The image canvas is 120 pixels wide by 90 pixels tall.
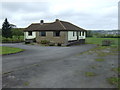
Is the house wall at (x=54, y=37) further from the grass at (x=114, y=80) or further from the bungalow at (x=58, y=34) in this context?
the grass at (x=114, y=80)

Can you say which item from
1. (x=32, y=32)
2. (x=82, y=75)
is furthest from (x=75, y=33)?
(x=82, y=75)

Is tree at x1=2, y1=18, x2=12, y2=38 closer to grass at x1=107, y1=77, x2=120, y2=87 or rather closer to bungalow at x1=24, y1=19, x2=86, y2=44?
bungalow at x1=24, y1=19, x2=86, y2=44

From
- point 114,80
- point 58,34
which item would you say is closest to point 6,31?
point 58,34

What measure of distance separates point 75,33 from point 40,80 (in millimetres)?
24081

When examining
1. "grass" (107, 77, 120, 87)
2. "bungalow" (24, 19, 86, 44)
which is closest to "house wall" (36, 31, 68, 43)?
"bungalow" (24, 19, 86, 44)

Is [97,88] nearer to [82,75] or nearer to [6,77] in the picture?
[82,75]

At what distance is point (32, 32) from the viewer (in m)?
32.4

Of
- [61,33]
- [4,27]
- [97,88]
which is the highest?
[4,27]

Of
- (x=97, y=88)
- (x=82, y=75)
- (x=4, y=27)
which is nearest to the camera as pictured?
(x=97, y=88)

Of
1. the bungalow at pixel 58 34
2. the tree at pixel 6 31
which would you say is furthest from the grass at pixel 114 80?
the tree at pixel 6 31

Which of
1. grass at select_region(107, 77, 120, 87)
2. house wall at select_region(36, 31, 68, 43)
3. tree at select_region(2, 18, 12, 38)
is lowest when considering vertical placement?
grass at select_region(107, 77, 120, 87)

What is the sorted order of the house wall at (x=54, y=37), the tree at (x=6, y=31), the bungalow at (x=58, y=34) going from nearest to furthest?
the house wall at (x=54, y=37) < the bungalow at (x=58, y=34) < the tree at (x=6, y=31)

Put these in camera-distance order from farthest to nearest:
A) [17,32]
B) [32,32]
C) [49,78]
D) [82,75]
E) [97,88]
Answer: [17,32]
[32,32]
[82,75]
[49,78]
[97,88]

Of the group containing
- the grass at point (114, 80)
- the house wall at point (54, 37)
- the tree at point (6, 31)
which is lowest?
the grass at point (114, 80)
